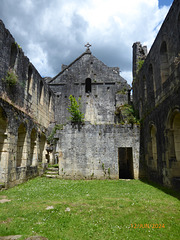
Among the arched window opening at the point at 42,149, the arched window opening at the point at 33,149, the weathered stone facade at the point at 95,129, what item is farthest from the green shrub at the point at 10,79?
the arched window opening at the point at 42,149

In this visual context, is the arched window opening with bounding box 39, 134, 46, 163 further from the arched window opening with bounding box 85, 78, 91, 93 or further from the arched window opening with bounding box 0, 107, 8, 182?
the arched window opening with bounding box 85, 78, 91, 93

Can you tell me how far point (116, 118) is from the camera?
57.1ft

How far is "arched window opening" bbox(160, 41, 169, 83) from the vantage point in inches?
370

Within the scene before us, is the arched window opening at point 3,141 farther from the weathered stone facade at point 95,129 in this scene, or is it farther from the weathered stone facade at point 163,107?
the weathered stone facade at point 163,107

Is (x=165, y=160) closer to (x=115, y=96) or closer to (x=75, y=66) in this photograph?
(x=115, y=96)

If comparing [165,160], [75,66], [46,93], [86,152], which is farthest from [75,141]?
[75,66]

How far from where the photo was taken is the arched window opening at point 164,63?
30.9ft

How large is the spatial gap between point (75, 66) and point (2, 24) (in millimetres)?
10383

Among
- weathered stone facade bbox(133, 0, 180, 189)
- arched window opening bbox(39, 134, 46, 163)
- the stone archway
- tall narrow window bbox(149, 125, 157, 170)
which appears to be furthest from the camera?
arched window opening bbox(39, 134, 46, 163)

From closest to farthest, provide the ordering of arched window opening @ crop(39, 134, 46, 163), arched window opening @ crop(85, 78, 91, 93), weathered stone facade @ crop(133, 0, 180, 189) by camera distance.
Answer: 1. weathered stone facade @ crop(133, 0, 180, 189)
2. arched window opening @ crop(39, 134, 46, 163)
3. arched window opening @ crop(85, 78, 91, 93)

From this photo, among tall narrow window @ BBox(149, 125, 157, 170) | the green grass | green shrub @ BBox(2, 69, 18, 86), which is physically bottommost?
the green grass

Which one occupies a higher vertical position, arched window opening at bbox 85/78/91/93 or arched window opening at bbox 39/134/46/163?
arched window opening at bbox 85/78/91/93

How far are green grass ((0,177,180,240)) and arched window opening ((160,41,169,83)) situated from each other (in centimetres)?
607

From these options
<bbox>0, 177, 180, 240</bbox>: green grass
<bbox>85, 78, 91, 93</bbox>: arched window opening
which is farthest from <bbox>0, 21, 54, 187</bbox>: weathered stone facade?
<bbox>85, 78, 91, 93</bbox>: arched window opening
